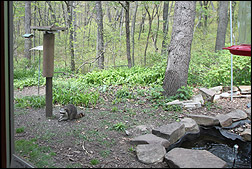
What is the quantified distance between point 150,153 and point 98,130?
48.8 inches

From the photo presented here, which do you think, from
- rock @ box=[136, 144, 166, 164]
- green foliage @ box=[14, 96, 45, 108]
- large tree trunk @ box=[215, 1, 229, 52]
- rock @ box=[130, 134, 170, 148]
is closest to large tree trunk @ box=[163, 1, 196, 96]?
rock @ box=[130, 134, 170, 148]

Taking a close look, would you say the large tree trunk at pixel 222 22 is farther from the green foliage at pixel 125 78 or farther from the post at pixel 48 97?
the post at pixel 48 97

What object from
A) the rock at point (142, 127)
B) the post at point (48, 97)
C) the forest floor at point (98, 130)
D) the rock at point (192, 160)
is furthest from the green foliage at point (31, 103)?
the rock at point (192, 160)

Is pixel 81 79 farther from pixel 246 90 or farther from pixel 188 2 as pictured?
pixel 246 90

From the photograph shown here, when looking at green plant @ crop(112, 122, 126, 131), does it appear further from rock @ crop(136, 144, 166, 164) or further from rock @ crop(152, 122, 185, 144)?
rock @ crop(136, 144, 166, 164)

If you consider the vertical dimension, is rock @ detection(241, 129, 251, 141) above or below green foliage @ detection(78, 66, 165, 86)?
below

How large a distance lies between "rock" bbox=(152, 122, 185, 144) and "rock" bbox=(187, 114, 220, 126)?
63 centimetres

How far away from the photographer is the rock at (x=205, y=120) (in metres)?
4.43

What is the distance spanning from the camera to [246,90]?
5.27 meters

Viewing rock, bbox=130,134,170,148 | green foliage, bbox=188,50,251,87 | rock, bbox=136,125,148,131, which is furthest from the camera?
green foliage, bbox=188,50,251,87

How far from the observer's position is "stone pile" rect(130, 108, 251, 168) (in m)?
2.70

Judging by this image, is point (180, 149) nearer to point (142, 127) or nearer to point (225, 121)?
point (142, 127)

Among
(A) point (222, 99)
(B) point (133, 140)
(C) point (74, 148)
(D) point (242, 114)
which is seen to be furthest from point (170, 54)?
(C) point (74, 148)

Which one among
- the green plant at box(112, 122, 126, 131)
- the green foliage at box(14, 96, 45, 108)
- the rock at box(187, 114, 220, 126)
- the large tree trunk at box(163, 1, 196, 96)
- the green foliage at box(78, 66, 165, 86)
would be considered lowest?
the green plant at box(112, 122, 126, 131)
